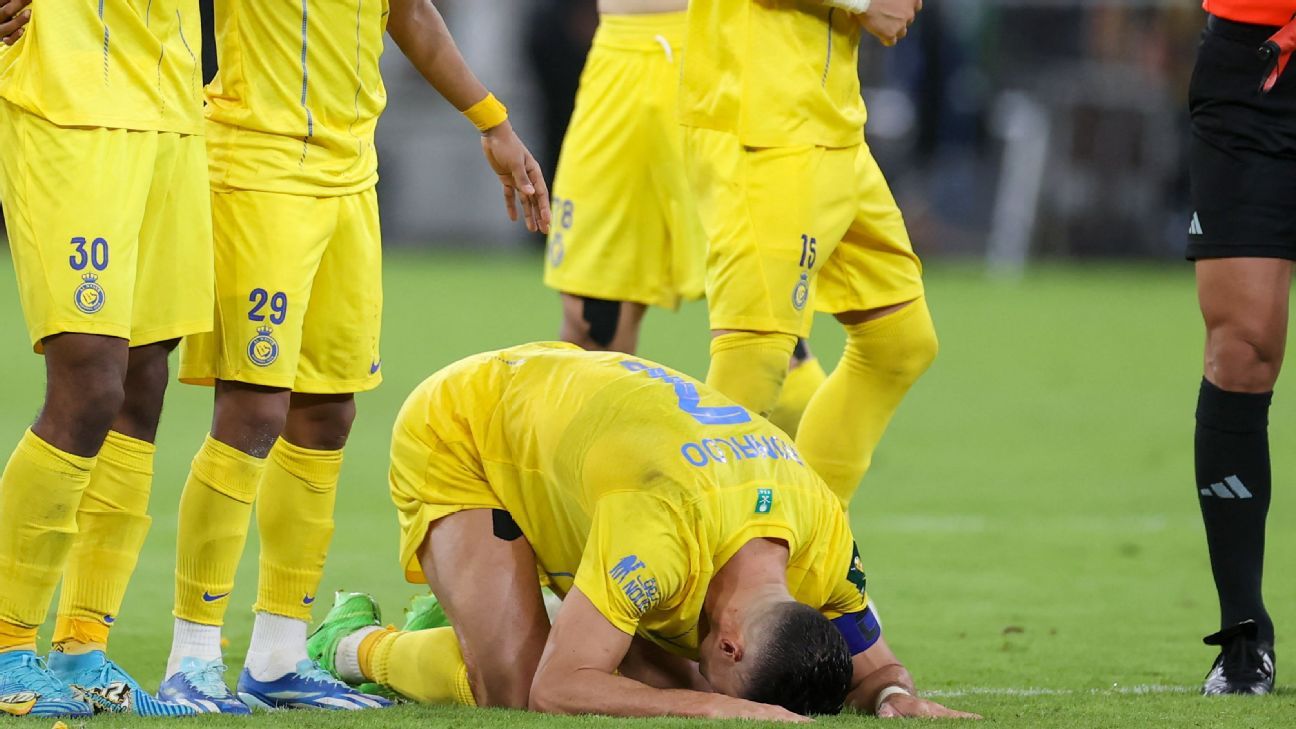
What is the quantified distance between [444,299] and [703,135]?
27.5 ft

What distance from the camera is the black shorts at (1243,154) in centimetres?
427

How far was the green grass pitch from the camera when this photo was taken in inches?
174

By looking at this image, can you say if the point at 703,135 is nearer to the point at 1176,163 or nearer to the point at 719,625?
the point at 719,625

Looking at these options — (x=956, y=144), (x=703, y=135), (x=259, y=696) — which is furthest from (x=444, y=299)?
(x=259, y=696)

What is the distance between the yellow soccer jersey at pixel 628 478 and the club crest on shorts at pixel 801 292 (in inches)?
25.7

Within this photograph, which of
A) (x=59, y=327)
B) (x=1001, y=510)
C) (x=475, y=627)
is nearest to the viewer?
(x=59, y=327)

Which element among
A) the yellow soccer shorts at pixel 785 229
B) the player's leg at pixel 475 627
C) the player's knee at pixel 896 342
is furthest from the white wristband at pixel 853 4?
the player's leg at pixel 475 627

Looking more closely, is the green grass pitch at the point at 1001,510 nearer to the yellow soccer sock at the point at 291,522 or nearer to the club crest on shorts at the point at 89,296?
the yellow soccer sock at the point at 291,522

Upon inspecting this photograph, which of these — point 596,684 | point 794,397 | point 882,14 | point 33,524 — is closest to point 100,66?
point 33,524

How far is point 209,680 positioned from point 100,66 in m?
1.19

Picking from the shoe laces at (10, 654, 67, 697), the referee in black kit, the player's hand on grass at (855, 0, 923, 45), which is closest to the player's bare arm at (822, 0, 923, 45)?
the player's hand on grass at (855, 0, 923, 45)

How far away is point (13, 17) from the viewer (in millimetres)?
3559

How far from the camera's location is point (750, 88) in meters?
4.89

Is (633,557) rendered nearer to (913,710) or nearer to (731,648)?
(731,648)
